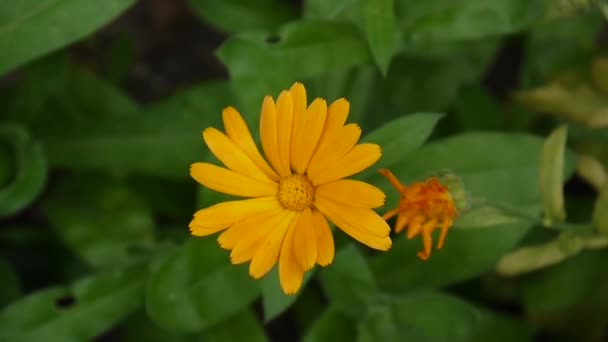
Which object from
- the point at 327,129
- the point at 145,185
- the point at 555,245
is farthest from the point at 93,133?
the point at 555,245

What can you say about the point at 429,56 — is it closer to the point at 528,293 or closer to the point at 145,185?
the point at 528,293

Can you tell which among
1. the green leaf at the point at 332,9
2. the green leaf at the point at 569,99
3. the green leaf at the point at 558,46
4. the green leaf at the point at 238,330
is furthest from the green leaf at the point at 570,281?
the green leaf at the point at 332,9

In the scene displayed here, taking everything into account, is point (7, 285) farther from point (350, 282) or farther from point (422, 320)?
point (422, 320)

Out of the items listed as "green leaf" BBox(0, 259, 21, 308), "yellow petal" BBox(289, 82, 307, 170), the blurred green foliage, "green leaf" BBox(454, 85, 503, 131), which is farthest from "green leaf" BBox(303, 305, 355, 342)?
"green leaf" BBox(0, 259, 21, 308)

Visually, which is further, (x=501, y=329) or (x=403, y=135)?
(x=501, y=329)

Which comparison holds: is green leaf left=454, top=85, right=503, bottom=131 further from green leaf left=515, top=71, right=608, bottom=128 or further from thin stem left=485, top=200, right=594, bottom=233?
thin stem left=485, top=200, right=594, bottom=233

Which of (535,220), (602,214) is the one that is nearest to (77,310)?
(535,220)
